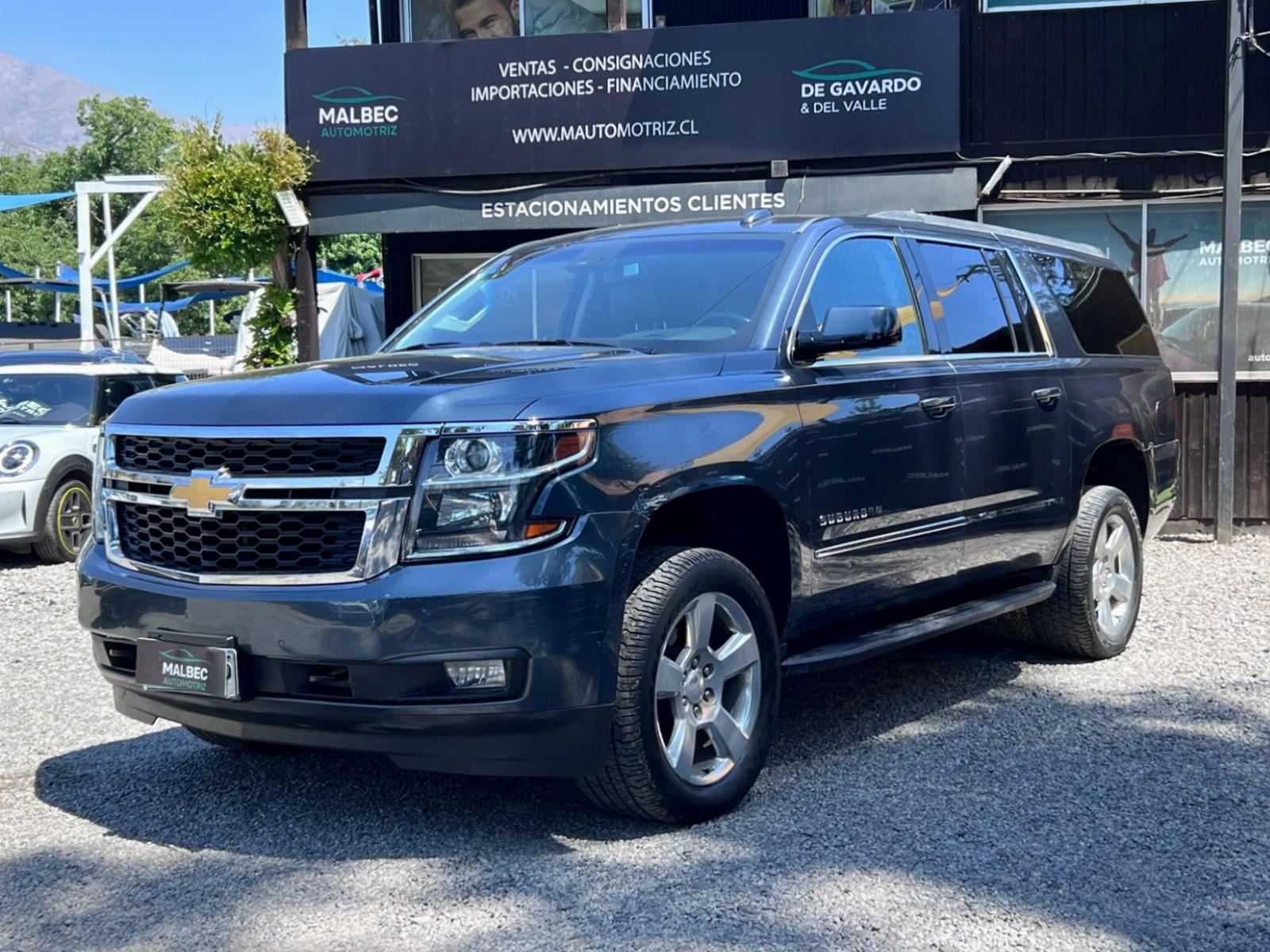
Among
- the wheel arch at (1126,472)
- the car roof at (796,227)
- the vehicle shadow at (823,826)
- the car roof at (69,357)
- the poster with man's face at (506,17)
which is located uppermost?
the poster with man's face at (506,17)

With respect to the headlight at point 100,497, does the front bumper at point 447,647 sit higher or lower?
lower

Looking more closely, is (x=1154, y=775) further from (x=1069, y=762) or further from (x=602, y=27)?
(x=602, y=27)

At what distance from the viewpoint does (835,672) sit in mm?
6730

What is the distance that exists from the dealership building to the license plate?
7883 mm

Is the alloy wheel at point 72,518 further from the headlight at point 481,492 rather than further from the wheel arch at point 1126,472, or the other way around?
the headlight at point 481,492

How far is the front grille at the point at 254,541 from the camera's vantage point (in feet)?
13.0

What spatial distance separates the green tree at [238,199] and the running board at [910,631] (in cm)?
735

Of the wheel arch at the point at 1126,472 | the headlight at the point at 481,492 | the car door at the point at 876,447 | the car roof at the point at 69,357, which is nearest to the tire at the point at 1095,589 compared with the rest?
the wheel arch at the point at 1126,472

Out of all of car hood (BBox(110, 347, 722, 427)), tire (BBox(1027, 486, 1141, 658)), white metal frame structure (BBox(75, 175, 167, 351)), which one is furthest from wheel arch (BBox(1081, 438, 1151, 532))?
white metal frame structure (BBox(75, 175, 167, 351))

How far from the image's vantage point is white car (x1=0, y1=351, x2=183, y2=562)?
10859mm

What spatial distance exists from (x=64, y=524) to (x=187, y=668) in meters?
7.72

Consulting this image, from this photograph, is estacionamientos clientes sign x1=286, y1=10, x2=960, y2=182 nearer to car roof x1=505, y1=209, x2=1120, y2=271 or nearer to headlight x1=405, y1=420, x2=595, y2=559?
car roof x1=505, y1=209, x2=1120, y2=271

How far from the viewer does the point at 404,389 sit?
404cm

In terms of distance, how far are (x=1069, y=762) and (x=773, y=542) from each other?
A: 4.60 feet
